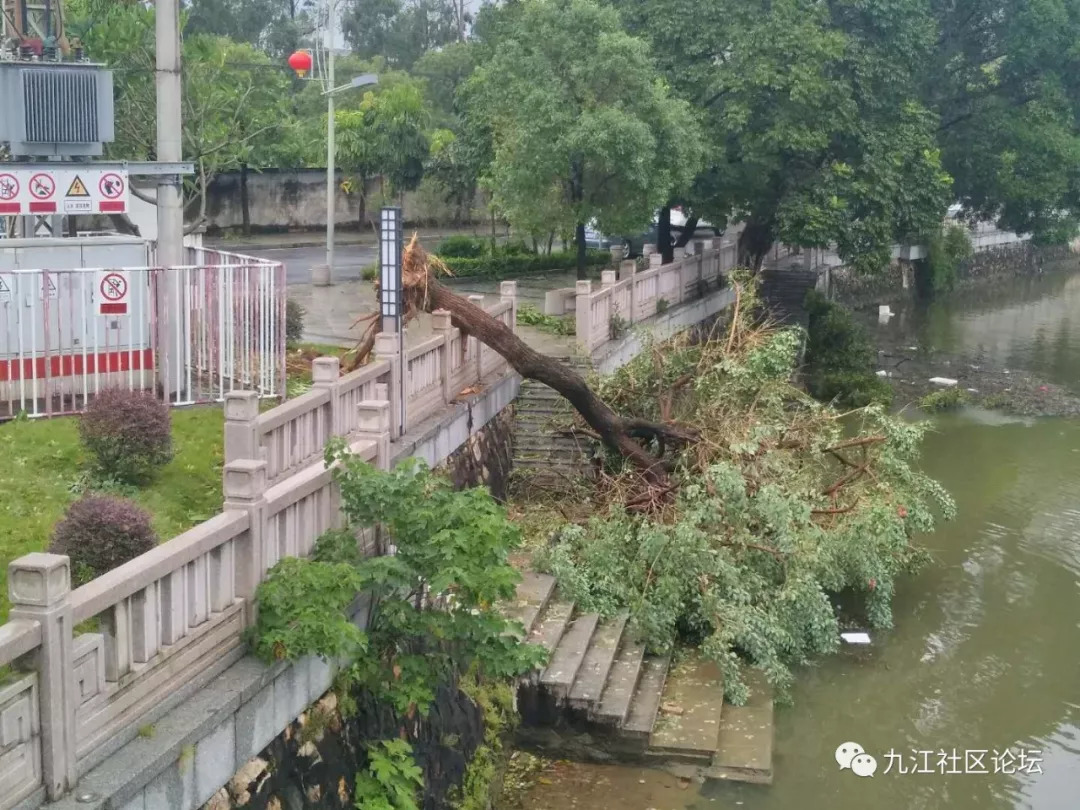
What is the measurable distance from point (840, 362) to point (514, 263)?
21.6 feet

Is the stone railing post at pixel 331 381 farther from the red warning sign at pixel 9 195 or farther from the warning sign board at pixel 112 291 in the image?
the red warning sign at pixel 9 195

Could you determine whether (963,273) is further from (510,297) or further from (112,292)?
(112,292)

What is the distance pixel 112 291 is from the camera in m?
10.1

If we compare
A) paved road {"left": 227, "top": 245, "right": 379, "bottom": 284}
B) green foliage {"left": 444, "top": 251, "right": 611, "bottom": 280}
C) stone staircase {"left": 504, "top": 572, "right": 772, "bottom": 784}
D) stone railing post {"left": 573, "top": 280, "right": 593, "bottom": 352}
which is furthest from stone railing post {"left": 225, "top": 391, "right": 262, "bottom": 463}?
paved road {"left": 227, "top": 245, "right": 379, "bottom": 284}

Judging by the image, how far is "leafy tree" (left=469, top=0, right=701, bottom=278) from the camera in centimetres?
1741

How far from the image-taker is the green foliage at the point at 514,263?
2384 cm

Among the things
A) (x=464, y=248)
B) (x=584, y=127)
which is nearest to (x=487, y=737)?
(x=584, y=127)

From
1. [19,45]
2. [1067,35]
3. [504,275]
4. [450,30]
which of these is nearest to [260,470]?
[19,45]

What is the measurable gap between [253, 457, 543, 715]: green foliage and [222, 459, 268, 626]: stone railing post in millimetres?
163

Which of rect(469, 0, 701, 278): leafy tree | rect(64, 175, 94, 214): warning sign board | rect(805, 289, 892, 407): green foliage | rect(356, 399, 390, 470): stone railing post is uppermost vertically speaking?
rect(469, 0, 701, 278): leafy tree

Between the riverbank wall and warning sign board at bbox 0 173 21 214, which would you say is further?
the riverbank wall

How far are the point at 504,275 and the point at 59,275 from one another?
14.6 m

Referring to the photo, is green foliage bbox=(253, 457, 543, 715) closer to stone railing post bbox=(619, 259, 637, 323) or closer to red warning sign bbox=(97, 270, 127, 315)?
red warning sign bbox=(97, 270, 127, 315)

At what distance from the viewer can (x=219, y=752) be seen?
5.64 m
